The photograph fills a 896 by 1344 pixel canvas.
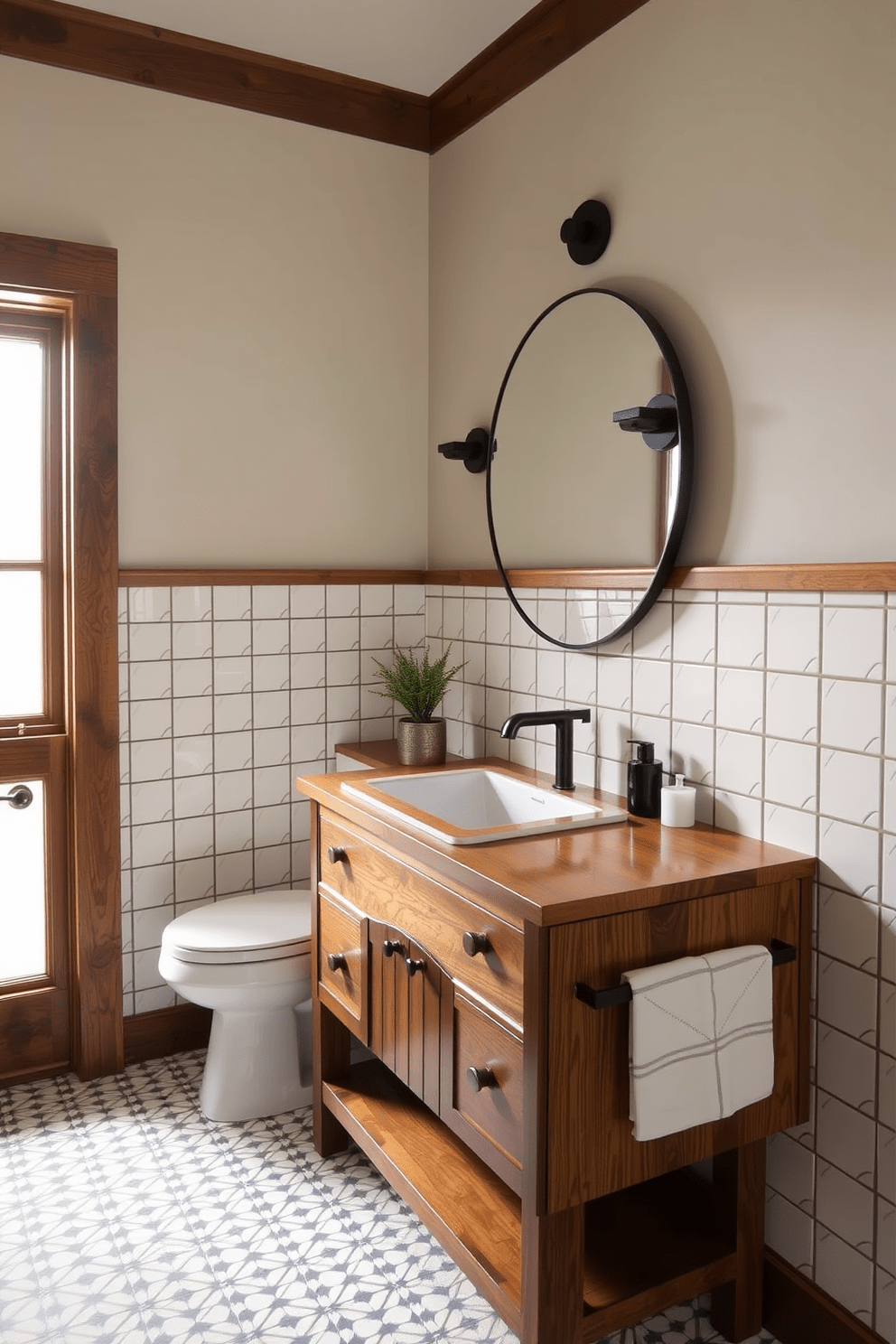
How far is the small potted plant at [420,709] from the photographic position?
8.52ft

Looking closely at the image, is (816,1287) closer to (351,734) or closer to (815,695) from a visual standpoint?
(815,695)

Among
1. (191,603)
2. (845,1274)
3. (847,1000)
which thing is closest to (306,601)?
(191,603)

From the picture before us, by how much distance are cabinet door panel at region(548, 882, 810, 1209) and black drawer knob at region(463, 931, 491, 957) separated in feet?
0.55

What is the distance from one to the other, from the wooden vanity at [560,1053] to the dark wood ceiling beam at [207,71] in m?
1.90

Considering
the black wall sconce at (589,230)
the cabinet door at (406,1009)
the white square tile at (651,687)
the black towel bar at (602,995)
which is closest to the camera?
the black towel bar at (602,995)

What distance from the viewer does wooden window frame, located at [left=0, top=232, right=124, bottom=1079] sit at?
2461 millimetres

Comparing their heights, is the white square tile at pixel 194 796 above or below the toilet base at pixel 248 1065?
above

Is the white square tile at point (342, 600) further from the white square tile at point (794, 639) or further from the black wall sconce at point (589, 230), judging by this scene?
the white square tile at point (794, 639)

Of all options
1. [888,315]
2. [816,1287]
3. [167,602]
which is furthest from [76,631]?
[816,1287]

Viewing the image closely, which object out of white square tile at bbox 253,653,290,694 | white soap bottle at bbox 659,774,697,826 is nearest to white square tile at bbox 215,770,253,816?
white square tile at bbox 253,653,290,694

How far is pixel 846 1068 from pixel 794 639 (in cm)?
71

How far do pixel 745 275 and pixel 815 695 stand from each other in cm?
77

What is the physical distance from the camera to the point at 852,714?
162 centimetres

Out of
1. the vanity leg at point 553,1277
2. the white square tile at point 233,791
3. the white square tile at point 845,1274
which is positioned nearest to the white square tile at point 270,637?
the white square tile at point 233,791
